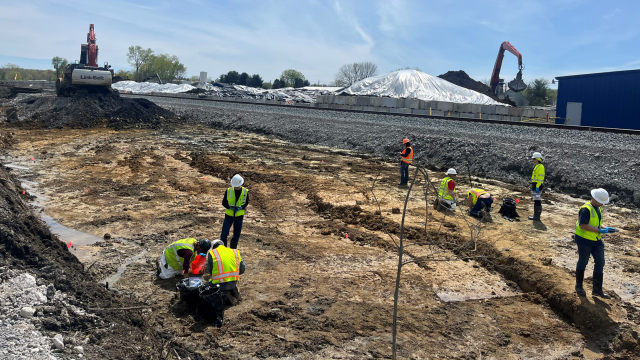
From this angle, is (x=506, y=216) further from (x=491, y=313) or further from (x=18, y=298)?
(x=18, y=298)

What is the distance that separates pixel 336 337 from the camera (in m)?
5.42

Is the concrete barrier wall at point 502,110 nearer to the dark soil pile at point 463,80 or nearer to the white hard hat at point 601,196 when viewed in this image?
the dark soil pile at point 463,80

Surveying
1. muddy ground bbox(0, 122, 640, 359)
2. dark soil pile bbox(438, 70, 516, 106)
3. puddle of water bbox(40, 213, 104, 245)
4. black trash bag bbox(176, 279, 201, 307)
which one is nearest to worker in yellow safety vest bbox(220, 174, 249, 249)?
muddy ground bbox(0, 122, 640, 359)

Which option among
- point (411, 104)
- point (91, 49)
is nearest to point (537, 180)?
point (411, 104)

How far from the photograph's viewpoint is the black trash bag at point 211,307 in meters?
5.52

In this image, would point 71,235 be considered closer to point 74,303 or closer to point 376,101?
point 74,303

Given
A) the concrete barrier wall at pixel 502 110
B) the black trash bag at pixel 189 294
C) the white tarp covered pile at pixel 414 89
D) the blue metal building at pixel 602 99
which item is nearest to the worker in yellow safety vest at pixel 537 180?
the black trash bag at pixel 189 294

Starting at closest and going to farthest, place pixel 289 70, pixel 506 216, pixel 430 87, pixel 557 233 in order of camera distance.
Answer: pixel 557 233 → pixel 506 216 → pixel 430 87 → pixel 289 70

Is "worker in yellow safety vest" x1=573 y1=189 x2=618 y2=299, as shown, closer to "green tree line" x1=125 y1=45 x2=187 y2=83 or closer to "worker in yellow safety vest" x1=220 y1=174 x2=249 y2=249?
"worker in yellow safety vest" x1=220 y1=174 x2=249 y2=249

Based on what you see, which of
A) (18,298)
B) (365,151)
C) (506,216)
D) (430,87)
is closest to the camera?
(18,298)

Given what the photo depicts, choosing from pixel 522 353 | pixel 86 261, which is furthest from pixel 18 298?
pixel 522 353

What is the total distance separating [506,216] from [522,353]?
20.2 ft

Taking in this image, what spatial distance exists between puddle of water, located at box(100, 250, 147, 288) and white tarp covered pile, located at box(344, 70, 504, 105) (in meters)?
43.6

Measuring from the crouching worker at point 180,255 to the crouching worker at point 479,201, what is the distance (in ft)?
22.9
